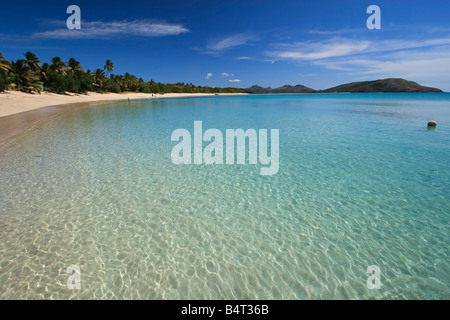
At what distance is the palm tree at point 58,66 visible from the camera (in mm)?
56016

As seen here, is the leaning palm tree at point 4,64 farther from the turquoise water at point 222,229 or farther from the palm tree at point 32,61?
the turquoise water at point 222,229

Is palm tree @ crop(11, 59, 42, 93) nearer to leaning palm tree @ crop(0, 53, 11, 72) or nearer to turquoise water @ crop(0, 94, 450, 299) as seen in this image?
leaning palm tree @ crop(0, 53, 11, 72)

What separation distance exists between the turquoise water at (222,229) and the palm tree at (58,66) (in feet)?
206

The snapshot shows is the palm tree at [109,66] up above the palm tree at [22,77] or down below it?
Result: above

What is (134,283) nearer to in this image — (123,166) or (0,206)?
(0,206)

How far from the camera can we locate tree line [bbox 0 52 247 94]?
4019cm

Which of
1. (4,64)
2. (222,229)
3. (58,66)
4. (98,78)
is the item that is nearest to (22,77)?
(4,64)

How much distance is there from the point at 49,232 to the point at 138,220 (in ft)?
5.88

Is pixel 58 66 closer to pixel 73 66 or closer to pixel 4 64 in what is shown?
pixel 73 66

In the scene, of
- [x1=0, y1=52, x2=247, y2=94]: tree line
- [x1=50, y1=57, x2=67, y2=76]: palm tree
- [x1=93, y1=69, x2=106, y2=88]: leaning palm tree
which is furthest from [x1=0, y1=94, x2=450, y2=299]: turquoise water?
[x1=93, y1=69, x2=106, y2=88]: leaning palm tree

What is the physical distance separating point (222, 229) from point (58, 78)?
62953mm

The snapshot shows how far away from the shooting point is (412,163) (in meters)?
9.05

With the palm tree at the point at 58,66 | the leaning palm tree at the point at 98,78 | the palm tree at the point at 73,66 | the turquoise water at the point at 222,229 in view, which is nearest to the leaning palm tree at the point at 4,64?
the palm tree at the point at 58,66
